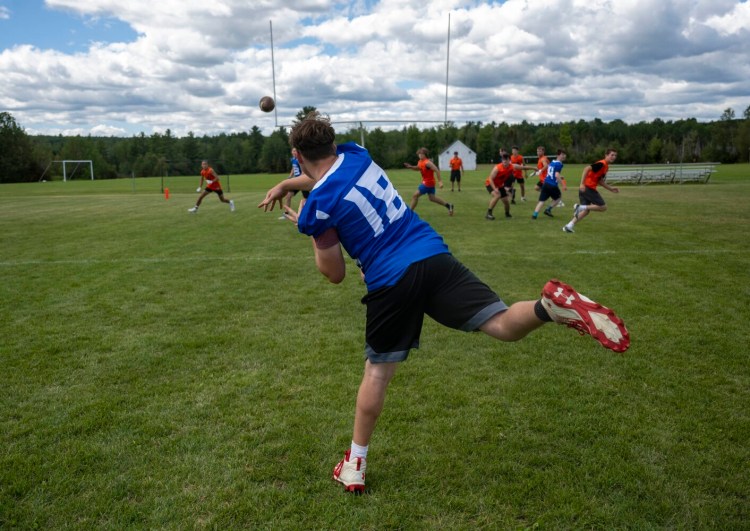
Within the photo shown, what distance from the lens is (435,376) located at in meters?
4.78

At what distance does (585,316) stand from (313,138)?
169cm

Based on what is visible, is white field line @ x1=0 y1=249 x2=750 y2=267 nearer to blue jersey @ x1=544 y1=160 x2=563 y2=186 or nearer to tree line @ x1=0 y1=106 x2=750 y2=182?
blue jersey @ x1=544 y1=160 x2=563 y2=186

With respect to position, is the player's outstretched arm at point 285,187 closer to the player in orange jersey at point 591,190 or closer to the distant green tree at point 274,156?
the player in orange jersey at point 591,190

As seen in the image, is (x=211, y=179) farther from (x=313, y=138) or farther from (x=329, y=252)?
(x=329, y=252)

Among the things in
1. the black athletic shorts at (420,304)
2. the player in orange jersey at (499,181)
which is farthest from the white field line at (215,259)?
the black athletic shorts at (420,304)

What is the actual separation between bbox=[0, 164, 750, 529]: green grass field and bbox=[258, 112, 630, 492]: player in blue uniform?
2.14ft

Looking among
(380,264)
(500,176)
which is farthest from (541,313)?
(500,176)

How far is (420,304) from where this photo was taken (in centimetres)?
299

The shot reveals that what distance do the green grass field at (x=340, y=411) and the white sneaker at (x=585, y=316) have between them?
1.05 metres

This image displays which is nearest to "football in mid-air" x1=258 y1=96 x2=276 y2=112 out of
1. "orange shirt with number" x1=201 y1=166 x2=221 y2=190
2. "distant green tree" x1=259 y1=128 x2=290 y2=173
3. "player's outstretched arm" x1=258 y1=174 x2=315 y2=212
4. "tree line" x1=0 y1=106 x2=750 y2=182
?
"orange shirt with number" x1=201 y1=166 x2=221 y2=190

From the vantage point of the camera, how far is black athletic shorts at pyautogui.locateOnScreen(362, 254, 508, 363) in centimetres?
292

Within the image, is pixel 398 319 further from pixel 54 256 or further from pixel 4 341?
pixel 54 256

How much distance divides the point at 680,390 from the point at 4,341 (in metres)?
6.63

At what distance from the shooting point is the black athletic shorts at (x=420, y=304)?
292cm
